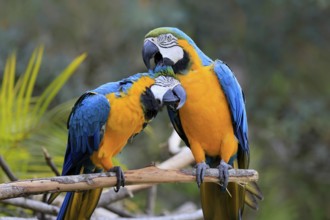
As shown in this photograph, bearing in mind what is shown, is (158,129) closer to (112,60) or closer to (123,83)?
(112,60)

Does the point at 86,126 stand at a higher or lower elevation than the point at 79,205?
higher

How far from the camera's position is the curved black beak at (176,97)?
6.83 ft

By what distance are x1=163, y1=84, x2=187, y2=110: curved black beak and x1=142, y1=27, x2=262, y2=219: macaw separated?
0.39 feet

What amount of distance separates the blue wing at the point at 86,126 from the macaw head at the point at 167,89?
15cm

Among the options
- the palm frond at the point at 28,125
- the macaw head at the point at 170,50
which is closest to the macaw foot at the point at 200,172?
the macaw head at the point at 170,50

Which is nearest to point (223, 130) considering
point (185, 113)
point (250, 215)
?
point (185, 113)

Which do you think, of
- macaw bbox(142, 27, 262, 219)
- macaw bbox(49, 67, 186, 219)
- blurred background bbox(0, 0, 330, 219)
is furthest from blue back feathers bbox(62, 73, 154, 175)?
blurred background bbox(0, 0, 330, 219)

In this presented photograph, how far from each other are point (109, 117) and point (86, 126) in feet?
0.24

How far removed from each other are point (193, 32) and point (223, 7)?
34 centimetres

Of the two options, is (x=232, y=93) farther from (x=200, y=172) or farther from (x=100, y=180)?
(x=100, y=180)

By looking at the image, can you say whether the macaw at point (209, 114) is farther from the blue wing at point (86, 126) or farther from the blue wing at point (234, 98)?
the blue wing at point (86, 126)

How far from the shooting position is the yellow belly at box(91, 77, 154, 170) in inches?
83.8

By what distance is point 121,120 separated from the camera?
2133 millimetres

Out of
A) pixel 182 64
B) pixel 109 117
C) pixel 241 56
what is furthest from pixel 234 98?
pixel 241 56
